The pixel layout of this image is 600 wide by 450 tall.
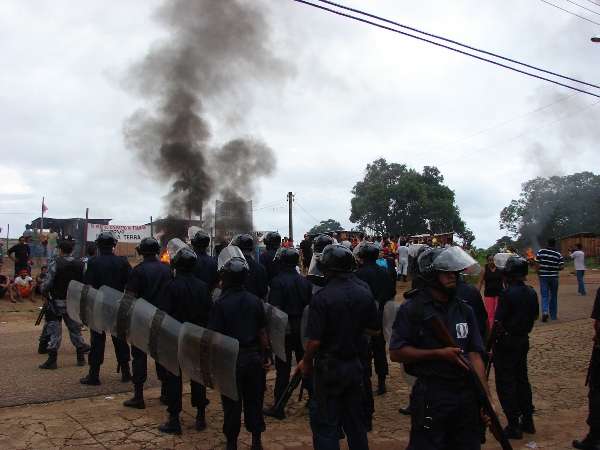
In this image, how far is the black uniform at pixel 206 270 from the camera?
21.7 ft

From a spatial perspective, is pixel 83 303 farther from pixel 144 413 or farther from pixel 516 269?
pixel 516 269

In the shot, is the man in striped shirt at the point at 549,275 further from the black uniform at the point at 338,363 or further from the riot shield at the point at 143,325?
the riot shield at the point at 143,325

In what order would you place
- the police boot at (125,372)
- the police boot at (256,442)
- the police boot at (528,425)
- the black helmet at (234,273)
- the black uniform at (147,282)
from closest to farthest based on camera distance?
1. the black helmet at (234,273)
2. the police boot at (256,442)
3. the police boot at (528,425)
4. the black uniform at (147,282)
5. the police boot at (125,372)

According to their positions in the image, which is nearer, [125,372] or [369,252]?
[369,252]

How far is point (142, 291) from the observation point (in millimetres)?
5914

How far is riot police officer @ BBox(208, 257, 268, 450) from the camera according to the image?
4324 mm

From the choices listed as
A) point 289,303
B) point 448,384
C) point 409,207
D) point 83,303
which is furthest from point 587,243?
point 448,384

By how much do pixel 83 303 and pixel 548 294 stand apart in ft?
30.1

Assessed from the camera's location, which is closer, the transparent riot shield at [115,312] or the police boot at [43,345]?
the transparent riot shield at [115,312]

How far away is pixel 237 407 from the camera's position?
435 centimetres

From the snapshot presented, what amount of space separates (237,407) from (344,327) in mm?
1247

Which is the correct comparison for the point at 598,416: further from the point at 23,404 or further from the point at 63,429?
the point at 23,404

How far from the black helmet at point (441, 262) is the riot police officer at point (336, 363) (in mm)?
753

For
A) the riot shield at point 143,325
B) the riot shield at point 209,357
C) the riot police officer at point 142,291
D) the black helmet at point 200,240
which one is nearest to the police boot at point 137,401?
the riot police officer at point 142,291
